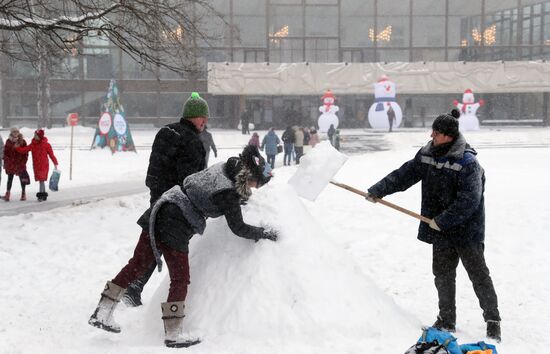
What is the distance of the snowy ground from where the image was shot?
3.91 meters

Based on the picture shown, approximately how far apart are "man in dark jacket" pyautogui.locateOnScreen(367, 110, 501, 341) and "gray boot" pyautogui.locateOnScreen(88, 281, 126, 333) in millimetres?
2363

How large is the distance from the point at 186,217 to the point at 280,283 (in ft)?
2.60

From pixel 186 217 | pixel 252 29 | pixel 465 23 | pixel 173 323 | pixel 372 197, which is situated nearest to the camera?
pixel 173 323

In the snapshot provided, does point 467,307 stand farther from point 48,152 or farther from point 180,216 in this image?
point 48,152

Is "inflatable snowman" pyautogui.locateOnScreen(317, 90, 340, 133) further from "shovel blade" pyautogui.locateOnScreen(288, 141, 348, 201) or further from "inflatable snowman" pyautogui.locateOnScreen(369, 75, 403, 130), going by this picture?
"shovel blade" pyautogui.locateOnScreen(288, 141, 348, 201)

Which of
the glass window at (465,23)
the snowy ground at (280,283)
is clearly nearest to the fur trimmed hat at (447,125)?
the snowy ground at (280,283)

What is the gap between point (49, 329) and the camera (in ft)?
14.6

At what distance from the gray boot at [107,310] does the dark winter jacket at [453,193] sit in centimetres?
236

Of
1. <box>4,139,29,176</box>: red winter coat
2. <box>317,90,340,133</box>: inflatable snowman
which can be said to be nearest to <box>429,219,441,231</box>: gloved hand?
<box>4,139,29,176</box>: red winter coat

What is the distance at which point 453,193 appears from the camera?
14.3 ft

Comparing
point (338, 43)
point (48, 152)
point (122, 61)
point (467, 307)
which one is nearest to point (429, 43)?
point (338, 43)

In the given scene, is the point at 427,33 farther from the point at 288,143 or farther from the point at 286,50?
the point at 288,143

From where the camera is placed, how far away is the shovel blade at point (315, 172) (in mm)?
4770

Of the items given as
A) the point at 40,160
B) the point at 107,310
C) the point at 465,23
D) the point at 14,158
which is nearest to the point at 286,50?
the point at 465,23
